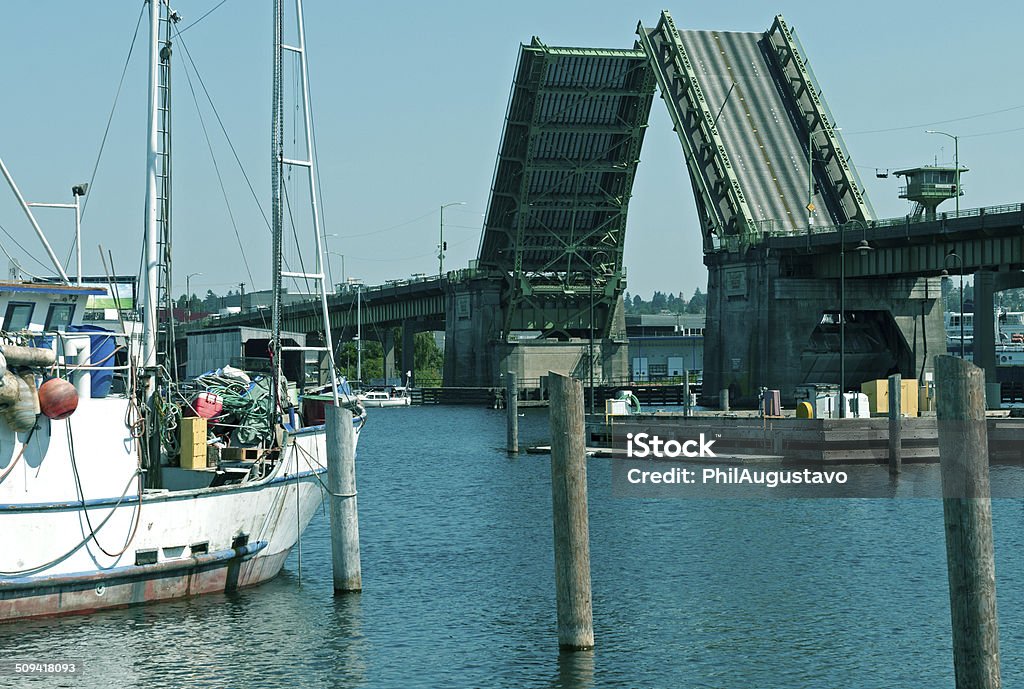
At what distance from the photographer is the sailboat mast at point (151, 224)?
81.6 feet

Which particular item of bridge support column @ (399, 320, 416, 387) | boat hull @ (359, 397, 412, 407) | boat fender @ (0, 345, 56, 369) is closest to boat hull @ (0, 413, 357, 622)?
boat fender @ (0, 345, 56, 369)

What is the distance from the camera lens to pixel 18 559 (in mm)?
21891

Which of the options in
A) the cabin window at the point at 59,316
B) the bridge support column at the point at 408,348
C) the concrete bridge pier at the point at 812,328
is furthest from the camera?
the bridge support column at the point at 408,348

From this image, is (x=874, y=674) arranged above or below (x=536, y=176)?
below

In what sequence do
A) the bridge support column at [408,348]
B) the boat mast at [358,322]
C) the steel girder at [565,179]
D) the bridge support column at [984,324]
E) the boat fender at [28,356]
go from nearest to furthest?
the boat fender at [28,356]
the bridge support column at [984,324]
the steel girder at [565,179]
the boat mast at [358,322]
the bridge support column at [408,348]


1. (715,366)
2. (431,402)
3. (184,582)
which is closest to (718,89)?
(715,366)

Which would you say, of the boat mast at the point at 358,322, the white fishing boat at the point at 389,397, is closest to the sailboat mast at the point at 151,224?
the boat mast at the point at 358,322

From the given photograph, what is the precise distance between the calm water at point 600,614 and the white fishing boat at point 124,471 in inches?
26.7

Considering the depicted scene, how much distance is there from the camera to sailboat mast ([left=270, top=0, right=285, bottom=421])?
26375 millimetres

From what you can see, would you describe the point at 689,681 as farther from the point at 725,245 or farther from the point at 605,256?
the point at 605,256

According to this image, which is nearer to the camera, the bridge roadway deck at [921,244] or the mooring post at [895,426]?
the mooring post at [895,426]

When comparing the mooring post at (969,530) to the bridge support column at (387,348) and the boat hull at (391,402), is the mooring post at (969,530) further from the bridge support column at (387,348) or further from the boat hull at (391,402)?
the bridge support column at (387,348)

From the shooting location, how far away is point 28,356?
21.9 m

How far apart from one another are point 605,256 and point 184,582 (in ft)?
283
